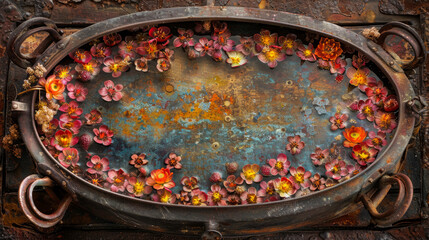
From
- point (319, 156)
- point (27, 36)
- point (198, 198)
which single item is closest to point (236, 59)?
point (319, 156)

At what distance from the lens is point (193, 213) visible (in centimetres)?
286

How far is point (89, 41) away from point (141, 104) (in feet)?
1.62

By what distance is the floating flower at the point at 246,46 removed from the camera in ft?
10.5

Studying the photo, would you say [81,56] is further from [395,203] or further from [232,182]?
[395,203]

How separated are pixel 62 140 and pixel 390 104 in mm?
1964

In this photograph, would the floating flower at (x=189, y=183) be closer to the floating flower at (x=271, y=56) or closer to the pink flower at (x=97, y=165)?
the pink flower at (x=97, y=165)

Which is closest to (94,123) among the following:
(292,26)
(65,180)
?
(65,180)

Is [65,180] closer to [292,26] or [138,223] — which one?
[138,223]

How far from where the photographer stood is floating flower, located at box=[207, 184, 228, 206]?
2.97m

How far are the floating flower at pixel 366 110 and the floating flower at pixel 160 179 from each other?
1.20 metres

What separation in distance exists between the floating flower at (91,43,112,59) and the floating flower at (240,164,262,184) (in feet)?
3.62

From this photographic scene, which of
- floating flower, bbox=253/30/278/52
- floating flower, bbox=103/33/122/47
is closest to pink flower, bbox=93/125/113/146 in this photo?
floating flower, bbox=103/33/122/47

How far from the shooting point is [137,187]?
9.78 feet

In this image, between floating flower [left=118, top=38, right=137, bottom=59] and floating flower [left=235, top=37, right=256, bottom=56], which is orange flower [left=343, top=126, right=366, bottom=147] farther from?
floating flower [left=118, top=38, right=137, bottom=59]
